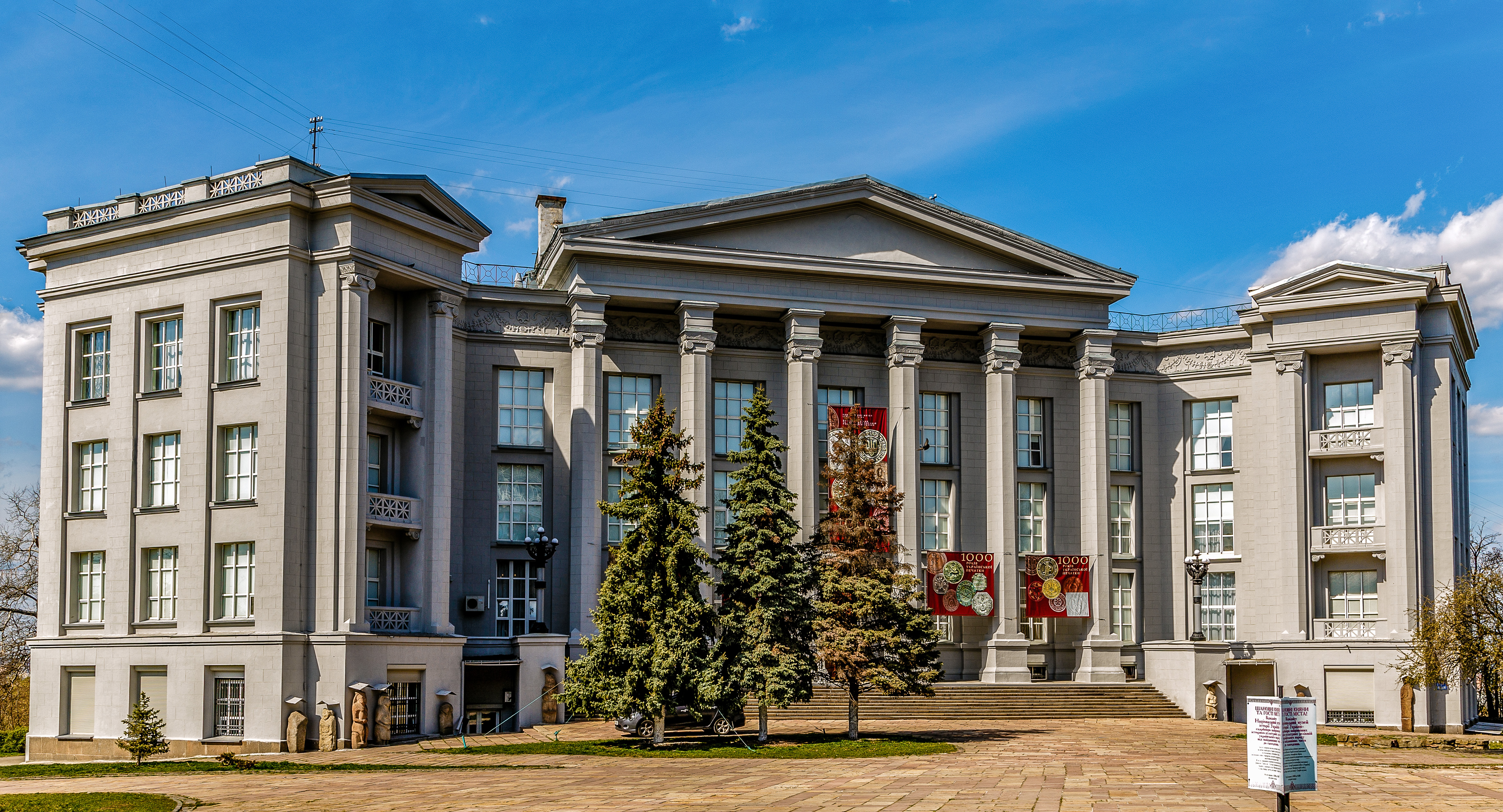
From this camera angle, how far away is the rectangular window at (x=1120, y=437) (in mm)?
47438

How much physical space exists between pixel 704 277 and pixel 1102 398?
45.9 ft

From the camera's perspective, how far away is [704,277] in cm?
4375

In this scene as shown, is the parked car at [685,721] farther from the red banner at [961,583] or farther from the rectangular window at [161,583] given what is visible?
the rectangular window at [161,583]

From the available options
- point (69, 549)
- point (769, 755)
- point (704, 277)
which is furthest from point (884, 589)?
point (69, 549)

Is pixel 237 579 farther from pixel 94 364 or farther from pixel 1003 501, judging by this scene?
pixel 1003 501

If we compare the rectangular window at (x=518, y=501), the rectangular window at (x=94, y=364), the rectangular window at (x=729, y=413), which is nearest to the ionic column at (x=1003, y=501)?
the rectangular window at (x=729, y=413)

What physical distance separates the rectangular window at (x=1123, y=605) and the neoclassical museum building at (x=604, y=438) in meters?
0.16

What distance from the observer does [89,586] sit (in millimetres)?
37062

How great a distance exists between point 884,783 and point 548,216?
31.0 meters

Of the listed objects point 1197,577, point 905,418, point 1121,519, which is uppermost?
point 905,418

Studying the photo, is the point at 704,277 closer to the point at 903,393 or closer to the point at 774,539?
the point at 903,393

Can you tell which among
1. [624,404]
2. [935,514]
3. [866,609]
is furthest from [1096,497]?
[624,404]

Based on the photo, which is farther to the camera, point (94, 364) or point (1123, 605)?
point (1123, 605)

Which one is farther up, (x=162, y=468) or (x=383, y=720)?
(x=162, y=468)
